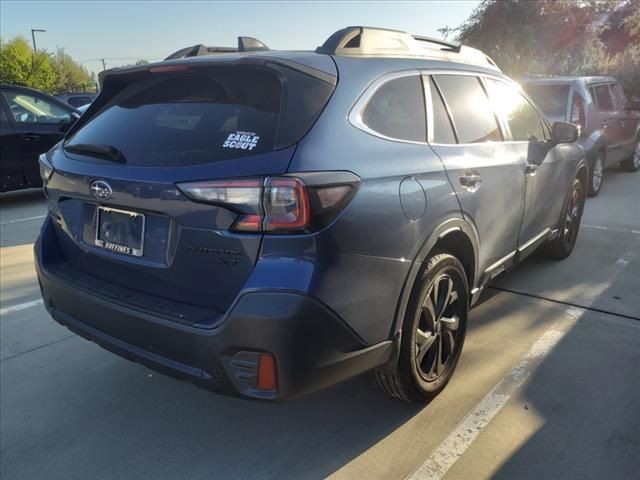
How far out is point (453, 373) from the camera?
308 centimetres

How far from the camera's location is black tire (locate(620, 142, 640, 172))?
9.67 meters

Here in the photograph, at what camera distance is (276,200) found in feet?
6.40

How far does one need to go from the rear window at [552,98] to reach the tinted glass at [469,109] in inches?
173

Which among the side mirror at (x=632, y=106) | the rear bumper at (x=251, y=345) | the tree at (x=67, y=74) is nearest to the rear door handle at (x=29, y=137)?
the rear bumper at (x=251, y=345)

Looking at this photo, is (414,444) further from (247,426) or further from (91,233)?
(91,233)

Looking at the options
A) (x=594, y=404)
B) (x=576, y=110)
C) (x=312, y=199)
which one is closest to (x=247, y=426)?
(x=312, y=199)

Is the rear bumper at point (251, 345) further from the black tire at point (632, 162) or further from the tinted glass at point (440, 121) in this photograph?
the black tire at point (632, 162)

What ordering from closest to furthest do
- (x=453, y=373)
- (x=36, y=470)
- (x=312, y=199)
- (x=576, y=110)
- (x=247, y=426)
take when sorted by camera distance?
(x=312, y=199) < (x=36, y=470) < (x=247, y=426) < (x=453, y=373) < (x=576, y=110)

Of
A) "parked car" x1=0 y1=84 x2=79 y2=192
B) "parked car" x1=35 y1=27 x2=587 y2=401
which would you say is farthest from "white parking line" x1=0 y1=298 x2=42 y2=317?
"parked car" x1=0 y1=84 x2=79 y2=192

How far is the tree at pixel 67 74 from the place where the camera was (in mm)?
46013

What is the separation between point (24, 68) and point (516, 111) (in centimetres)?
3760

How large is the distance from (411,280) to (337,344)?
516 millimetres

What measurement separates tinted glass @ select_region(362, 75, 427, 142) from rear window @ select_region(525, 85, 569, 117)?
17.2 ft

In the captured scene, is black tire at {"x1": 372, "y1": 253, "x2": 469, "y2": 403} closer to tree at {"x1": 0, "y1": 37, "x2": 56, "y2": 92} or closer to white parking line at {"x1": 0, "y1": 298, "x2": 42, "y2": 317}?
white parking line at {"x1": 0, "y1": 298, "x2": 42, "y2": 317}
